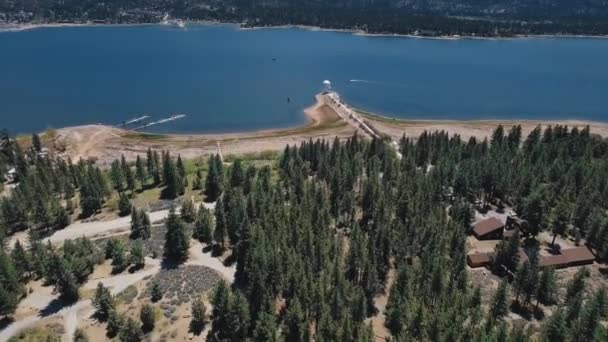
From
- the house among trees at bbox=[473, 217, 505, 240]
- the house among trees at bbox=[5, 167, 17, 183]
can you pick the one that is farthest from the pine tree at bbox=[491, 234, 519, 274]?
the house among trees at bbox=[5, 167, 17, 183]

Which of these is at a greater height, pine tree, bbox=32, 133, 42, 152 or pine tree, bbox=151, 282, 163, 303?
pine tree, bbox=32, 133, 42, 152

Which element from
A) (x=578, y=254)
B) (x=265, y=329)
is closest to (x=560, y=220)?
(x=578, y=254)

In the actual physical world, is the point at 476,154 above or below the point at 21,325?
above

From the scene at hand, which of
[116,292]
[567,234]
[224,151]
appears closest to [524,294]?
[567,234]

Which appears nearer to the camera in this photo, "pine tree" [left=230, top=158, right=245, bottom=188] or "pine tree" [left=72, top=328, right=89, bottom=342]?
"pine tree" [left=72, top=328, right=89, bottom=342]

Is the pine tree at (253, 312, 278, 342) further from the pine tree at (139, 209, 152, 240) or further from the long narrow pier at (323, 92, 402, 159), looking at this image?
the long narrow pier at (323, 92, 402, 159)

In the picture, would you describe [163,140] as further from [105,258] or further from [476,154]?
[476,154]

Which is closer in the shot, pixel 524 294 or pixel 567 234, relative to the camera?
pixel 524 294

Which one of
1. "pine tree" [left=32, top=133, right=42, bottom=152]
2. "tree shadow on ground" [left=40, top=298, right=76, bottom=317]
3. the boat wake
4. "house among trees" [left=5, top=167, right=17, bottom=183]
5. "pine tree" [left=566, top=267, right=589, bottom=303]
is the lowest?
"tree shadow on ground" [left=40, top=298, right=76, bottom=317]

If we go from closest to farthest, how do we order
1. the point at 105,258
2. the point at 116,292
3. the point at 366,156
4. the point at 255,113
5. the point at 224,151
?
the point at 116,292 < the point at 105,258 < the point at 366,156 < the point at 224,151 < the point at 255,113
